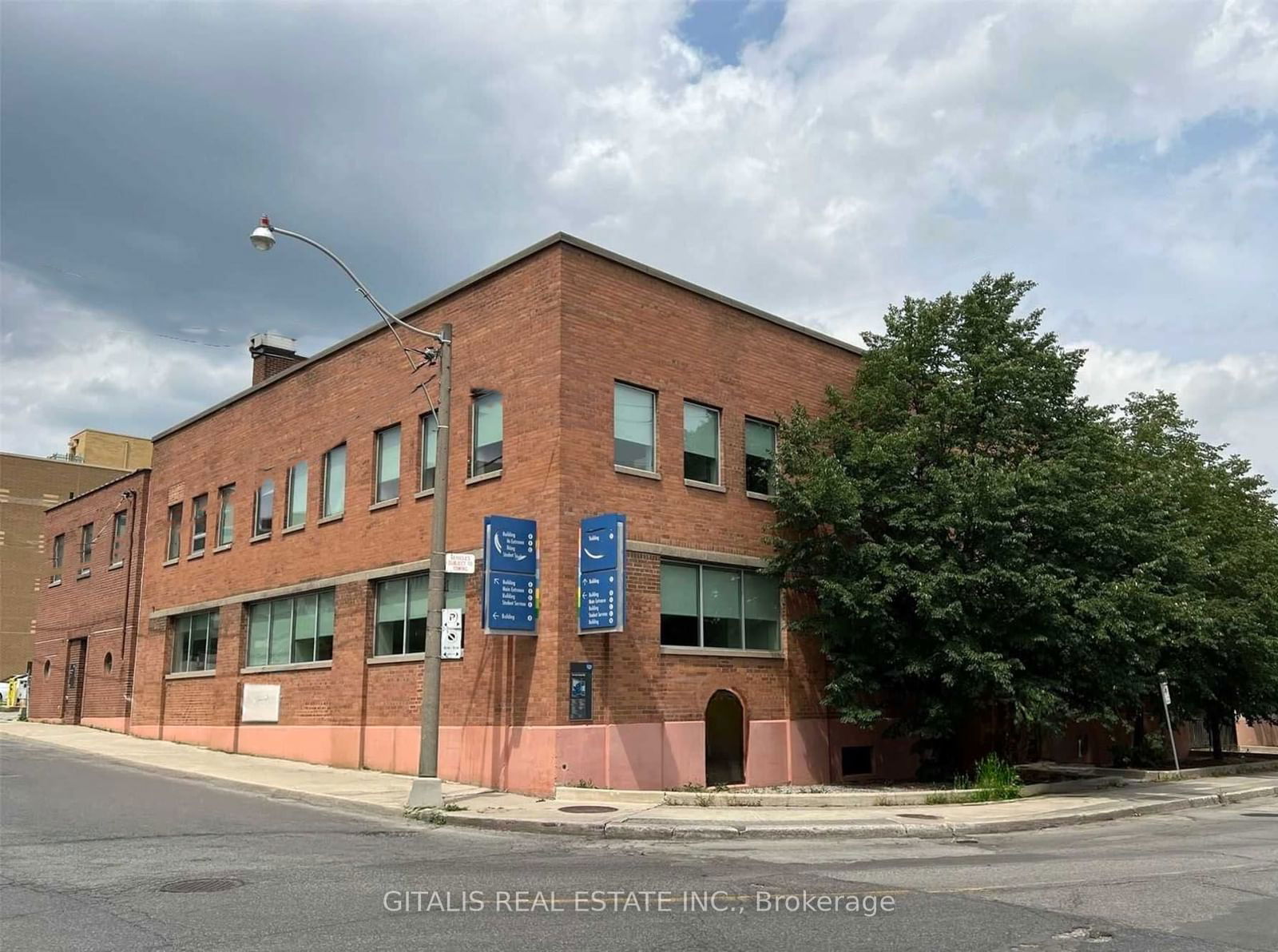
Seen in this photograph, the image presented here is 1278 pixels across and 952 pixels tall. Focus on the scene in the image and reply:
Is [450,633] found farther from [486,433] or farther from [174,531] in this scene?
[174,531]

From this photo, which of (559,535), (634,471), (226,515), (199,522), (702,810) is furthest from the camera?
(199,522)

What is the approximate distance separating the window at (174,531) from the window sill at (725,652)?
1779 cm

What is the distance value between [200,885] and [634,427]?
37.3 ft

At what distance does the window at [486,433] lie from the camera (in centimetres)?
1906

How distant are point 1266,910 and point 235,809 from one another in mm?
12734

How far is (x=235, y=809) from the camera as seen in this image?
1520 centimetres

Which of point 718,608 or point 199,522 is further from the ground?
point 199,522

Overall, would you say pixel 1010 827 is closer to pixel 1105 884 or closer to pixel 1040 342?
pixel 1105 884

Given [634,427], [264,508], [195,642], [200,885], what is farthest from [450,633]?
[195,642]

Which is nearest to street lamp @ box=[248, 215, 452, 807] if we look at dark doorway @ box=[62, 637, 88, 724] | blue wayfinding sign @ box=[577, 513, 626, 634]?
blue wayfinding sign @ box=[577, 513, 626, 634]

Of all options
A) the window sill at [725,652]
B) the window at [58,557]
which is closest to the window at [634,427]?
the window sill at [725,652]

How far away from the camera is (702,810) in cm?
1498

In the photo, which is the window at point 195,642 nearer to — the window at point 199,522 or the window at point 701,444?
the window at point 199,522

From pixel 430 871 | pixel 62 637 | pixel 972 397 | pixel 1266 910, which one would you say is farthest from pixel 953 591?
pixel 62 637
